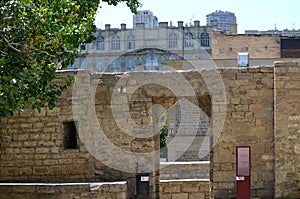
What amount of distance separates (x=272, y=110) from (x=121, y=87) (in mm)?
3021

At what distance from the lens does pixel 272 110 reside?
33.4 ft

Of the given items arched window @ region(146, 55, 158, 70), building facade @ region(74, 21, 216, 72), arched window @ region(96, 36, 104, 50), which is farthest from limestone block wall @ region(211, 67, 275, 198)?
arched window @ region(96, 36, 104, 50)

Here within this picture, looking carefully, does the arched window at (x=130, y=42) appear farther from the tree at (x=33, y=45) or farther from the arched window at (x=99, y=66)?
the tree at (x=33, y=45)

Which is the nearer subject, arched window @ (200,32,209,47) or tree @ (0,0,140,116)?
tree @ (0,0,140,116)

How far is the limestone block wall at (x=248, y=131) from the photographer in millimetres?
10156

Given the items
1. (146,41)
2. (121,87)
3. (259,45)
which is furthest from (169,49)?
(121,87)

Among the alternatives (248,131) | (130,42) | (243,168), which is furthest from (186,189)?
(130,42)

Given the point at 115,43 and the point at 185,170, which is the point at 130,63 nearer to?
the point at 115,43

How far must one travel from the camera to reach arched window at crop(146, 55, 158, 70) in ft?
181

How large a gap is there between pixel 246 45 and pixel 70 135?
62.4 feet

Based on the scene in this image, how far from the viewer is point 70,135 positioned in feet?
35.5

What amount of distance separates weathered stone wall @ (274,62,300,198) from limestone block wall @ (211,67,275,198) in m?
0.15

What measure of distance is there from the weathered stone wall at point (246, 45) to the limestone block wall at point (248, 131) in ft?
57.5

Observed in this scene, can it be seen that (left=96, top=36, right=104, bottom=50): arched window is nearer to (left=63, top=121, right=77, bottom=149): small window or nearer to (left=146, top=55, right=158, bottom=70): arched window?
(left=146, top=55, right=158, bottom=70): arched window
